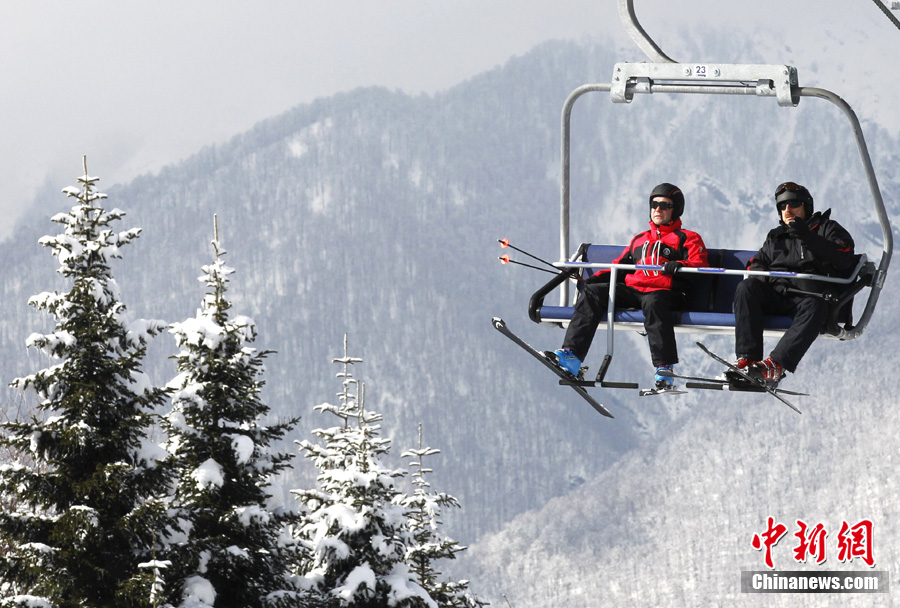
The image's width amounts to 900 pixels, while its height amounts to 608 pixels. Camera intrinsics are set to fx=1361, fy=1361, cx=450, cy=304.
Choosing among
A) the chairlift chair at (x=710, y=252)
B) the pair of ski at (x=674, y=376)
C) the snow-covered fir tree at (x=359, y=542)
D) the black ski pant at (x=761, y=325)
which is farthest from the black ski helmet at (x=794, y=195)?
the snow-covered fir tree at (x=359, y=542)

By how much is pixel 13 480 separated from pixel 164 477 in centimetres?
159

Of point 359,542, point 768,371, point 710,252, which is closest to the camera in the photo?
point 768,371

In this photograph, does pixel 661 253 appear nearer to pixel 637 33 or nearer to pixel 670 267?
pixel 670 267

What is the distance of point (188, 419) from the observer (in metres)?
16.7

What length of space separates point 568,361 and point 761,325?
134 centimetres

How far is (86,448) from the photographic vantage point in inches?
584

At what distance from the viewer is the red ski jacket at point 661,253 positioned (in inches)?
380

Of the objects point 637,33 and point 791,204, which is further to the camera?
point 791,204

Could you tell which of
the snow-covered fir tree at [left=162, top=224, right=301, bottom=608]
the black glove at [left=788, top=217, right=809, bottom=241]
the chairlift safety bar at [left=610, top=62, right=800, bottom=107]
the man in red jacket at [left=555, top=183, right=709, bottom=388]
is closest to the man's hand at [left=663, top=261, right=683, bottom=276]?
the man in red jacket at [left=555, top=183, right=709, bottom=388]

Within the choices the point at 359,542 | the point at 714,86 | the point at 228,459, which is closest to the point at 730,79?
the point at 714,86

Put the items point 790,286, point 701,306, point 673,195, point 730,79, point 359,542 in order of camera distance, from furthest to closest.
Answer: point 359,542 → point 701,306 → point 673,195 → point 790,286 → point 730,79

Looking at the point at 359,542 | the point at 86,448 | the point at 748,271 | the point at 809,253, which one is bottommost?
the point at 359,542

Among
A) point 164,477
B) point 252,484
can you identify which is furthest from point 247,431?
point 164,477

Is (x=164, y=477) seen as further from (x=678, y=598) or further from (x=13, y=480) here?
(x=678, y=598)
